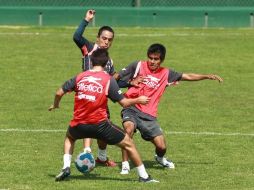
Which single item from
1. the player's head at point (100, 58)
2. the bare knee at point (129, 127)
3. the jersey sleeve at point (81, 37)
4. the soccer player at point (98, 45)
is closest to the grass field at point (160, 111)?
the soccer player at point (98, 45)

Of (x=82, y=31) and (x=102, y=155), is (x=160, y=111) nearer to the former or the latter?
(x=102, y=155)

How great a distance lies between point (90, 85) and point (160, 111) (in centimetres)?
765

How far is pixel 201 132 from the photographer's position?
16.5 metres

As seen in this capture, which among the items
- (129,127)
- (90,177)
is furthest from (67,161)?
(129,127)

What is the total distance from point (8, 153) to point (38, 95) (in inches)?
283

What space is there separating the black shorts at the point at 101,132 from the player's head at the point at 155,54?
1.68 metres

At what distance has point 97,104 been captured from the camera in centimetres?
1170

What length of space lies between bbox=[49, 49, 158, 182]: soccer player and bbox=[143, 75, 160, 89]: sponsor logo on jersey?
1.52 meters

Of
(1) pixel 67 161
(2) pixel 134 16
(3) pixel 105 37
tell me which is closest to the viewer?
(1) pixel 67 161

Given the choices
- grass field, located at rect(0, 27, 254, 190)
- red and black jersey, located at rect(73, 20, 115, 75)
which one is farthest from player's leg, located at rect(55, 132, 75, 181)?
red and black jersey, located at rect(73, 20, 115, 75)

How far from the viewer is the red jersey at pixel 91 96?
38.2ft

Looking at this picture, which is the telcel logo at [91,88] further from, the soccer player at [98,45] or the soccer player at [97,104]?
the soccer player at [98,45]

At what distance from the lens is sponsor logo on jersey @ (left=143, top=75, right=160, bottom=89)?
43.5 feet

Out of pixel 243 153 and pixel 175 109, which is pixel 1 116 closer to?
pixel 175 109
